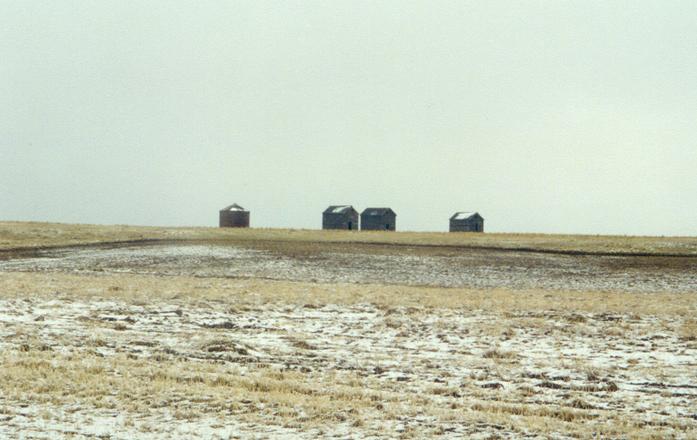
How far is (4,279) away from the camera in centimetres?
3100

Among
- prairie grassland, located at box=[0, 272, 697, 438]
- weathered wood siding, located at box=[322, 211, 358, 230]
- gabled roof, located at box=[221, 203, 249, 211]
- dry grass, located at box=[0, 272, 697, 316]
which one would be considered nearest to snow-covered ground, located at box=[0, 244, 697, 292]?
dry grass, located at box=[0, 272, 697, 316]

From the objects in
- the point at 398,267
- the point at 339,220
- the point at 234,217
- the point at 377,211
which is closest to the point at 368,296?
the point at 398,267

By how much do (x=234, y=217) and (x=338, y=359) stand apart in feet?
341

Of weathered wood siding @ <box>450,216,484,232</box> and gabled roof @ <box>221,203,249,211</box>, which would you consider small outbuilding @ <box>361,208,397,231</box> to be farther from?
gabled roof @ <box>221,203,249,211</box>

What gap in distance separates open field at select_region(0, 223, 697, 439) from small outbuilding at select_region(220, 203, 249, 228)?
8294 centimetres

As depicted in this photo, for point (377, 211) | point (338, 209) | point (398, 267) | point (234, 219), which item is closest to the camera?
point (398, 267)

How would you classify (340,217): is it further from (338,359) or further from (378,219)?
(338,359)

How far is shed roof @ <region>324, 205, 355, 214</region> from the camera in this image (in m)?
124

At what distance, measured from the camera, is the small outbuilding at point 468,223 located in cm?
11996

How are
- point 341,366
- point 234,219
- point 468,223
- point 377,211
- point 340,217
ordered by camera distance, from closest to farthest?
point 341,366 → point 234,219 → point 468,223 → point 340,217 → point 377,211

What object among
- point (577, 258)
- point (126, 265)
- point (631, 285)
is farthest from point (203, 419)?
point (577, 258)

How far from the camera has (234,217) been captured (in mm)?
117000

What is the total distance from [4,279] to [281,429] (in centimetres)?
2557

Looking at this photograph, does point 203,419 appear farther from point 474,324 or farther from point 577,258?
point 577,258
